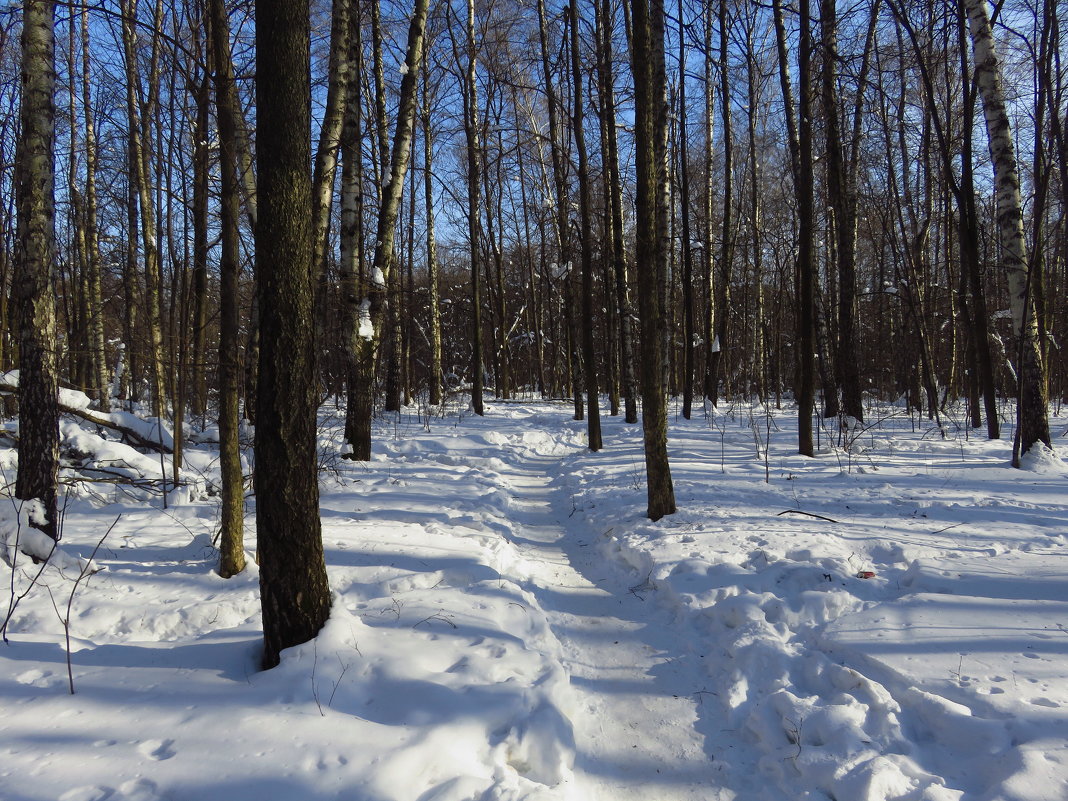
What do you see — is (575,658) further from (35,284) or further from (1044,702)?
(35,284)

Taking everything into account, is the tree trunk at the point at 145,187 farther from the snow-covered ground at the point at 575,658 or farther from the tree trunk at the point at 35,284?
the snow-covered ground at the point at 575,658

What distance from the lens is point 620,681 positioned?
3432 millimetres

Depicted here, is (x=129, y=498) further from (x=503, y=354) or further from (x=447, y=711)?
(x=503, y=354)

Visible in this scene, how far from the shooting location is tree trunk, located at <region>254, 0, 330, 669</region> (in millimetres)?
2816

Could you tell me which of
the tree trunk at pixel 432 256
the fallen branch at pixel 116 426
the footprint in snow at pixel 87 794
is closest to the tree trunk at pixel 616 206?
the tree trunk at pixel 432 256

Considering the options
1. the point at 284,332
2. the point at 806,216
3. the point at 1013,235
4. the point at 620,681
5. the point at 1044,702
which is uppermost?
the point at 806,216

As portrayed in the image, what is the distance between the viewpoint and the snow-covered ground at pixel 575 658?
7.50 feet

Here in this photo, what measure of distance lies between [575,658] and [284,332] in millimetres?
2692

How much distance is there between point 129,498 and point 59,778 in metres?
5.02

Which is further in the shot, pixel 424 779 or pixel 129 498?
pixel 129 498

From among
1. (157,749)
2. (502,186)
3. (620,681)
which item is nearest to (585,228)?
(620,681)

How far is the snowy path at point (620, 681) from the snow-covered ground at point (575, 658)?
2 centimetres

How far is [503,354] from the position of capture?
25.5 m

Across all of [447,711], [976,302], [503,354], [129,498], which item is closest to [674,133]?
[976,302]
